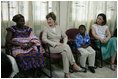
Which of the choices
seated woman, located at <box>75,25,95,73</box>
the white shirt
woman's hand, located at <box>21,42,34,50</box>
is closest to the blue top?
seated woman, located at <box>75,25,95,73</box>

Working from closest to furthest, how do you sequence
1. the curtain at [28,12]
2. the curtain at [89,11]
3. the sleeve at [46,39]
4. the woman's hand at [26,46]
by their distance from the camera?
the woman's hand at [26,46], the sleeve at [46,39], the curtain at [28,12], the curtain at [89,11]

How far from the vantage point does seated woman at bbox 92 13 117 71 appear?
3941 mm

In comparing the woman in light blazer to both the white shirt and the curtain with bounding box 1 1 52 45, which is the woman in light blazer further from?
the white shirt

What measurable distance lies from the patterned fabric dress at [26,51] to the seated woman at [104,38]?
3.94ft

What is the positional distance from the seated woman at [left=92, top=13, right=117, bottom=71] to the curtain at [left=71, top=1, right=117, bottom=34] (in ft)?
0.73

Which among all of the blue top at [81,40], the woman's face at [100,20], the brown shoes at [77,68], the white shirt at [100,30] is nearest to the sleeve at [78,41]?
the blue top at [81,40]

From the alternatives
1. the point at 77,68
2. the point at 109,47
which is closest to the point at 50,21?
the point at 77,68

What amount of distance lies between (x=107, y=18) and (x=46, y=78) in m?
2.01

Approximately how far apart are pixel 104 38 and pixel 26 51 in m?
1.59

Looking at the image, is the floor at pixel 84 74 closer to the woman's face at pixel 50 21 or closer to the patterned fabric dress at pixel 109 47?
the patterned fabric dress at pixel 109 47

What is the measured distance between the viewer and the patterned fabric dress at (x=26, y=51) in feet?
10.4

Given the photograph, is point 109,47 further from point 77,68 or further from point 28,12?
point 28,12

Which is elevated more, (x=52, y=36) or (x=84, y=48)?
(x=52, y=36)

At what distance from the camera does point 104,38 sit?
4.08 m
